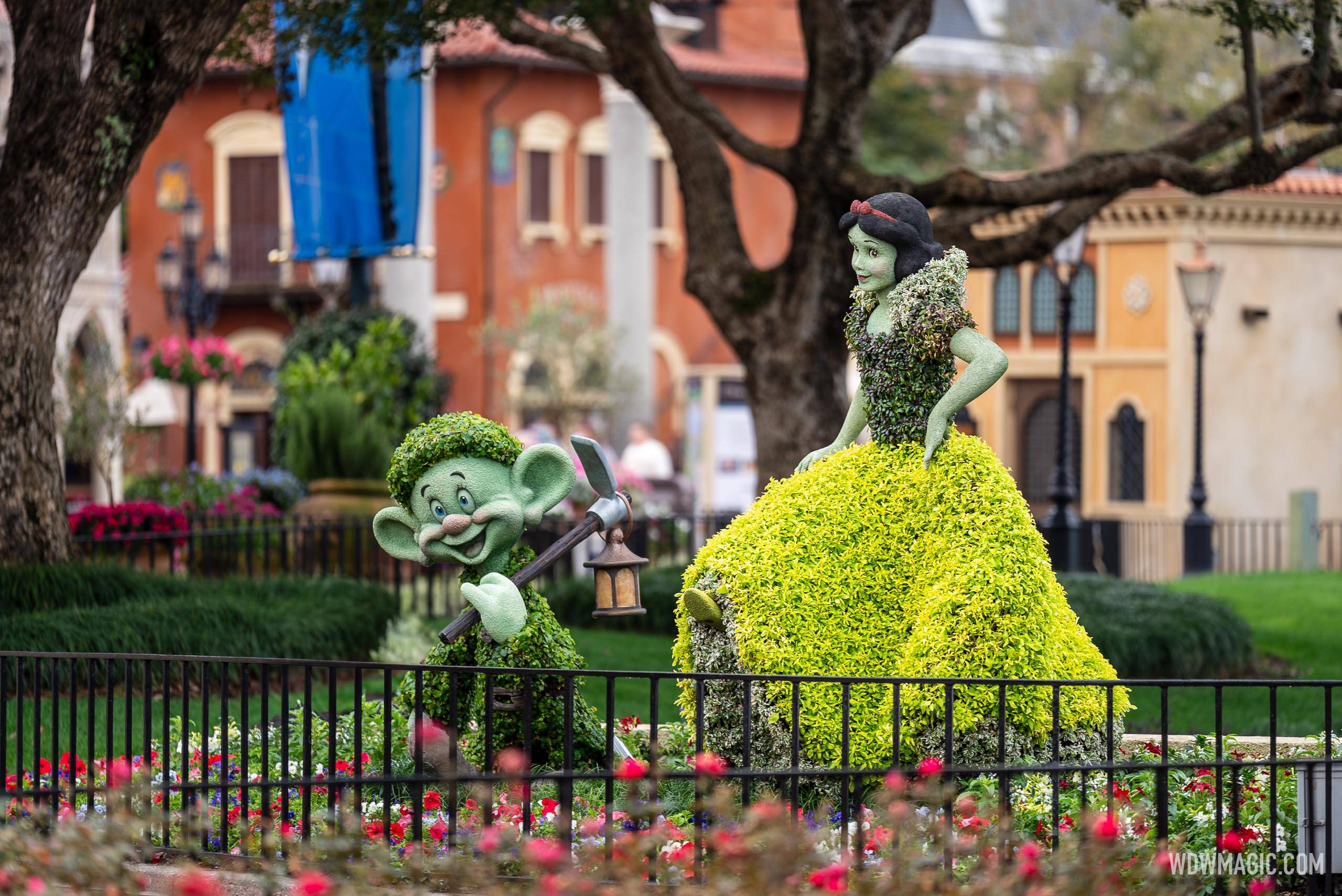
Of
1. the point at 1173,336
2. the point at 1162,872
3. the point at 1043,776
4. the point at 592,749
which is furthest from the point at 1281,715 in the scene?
the point at 1173,336

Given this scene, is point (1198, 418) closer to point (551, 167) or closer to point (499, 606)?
point (499, 606)

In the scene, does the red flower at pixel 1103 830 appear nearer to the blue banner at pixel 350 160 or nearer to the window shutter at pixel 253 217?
the blue banner at pixel 350 160

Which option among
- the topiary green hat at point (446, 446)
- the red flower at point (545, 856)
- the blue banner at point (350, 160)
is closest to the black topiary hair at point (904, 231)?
the topiary green hat at point (446, 446)

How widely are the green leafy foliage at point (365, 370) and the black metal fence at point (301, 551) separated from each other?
209cm

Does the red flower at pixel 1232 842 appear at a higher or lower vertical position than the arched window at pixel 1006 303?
lower

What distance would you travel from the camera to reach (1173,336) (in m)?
25.9

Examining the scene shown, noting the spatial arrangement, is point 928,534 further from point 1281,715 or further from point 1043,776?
point 1281,715

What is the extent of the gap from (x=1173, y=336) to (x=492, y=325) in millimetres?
14615

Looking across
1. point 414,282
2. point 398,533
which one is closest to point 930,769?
point 398,533

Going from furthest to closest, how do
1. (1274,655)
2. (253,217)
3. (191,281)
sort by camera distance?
(253,217), (191,281), (1274,655)

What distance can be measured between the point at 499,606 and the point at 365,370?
14.1 m

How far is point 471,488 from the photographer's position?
7250 millimetres

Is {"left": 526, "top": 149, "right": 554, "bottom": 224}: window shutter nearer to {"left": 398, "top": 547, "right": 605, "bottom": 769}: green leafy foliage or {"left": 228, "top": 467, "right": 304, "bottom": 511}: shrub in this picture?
{"left": 228, "top": 467, "right": 304, "bottom": 511}: shrub

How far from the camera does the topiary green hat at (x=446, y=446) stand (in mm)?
7301
